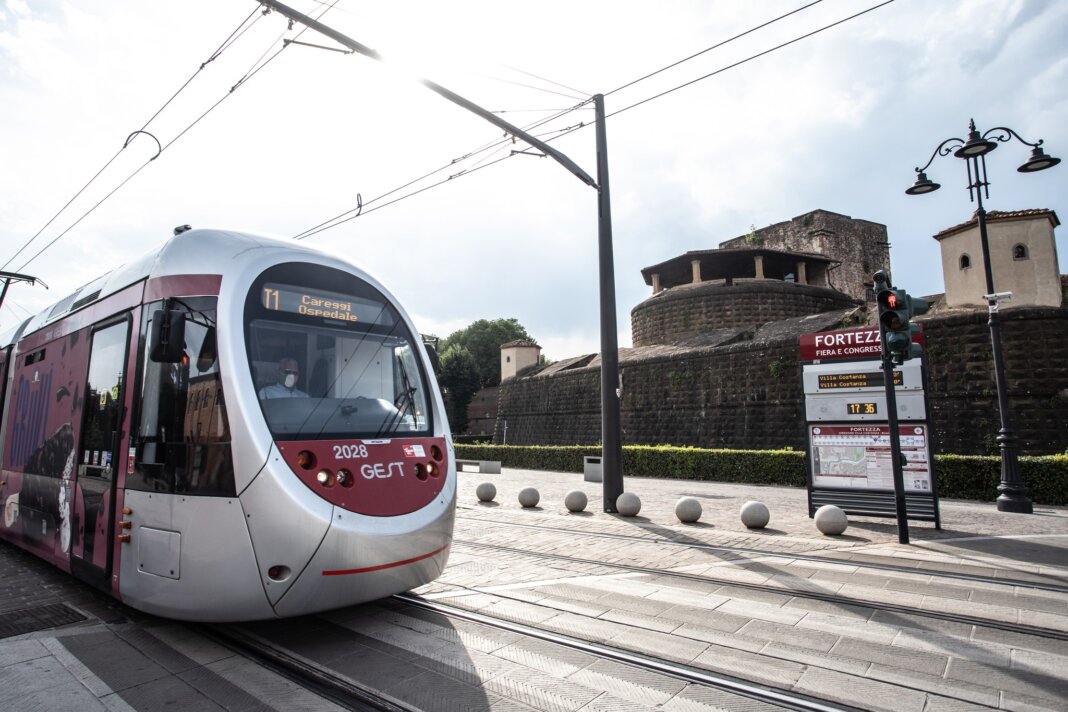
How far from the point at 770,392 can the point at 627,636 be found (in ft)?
66.3

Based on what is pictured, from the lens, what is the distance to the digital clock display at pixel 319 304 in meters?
4.40

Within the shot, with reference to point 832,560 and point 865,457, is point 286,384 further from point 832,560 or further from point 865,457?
point 865,457

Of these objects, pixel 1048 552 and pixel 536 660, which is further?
pixel 1048 552

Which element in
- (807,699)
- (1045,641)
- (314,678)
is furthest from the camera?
(1045,641)

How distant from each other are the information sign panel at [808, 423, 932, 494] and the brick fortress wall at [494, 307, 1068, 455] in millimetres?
4355

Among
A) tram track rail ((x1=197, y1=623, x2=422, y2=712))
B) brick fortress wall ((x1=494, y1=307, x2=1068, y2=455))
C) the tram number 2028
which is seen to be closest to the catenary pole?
brick fortress wall ((x1=494, y1=307, x2=1068, y2=455))

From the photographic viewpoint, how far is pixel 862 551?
23.4 ft

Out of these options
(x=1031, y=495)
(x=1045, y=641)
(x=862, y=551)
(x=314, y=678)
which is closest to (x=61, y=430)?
(x=314, y=678)

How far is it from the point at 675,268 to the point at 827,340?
32.1 m

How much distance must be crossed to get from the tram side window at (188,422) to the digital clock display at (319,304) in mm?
389

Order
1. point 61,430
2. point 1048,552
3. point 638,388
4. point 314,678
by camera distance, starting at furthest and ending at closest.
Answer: point 638,388 < point 1048,552 < point 61,430 < point 314,678

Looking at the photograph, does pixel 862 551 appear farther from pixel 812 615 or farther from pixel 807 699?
pixel 807 699

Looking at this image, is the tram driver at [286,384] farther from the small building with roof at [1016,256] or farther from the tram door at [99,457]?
the small building with roof at [1016,256]

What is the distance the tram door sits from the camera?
15.2ft
